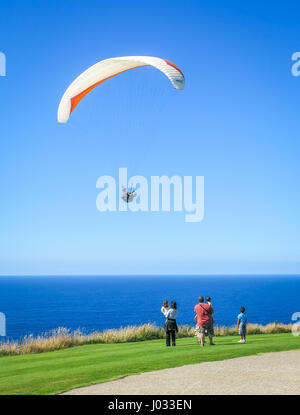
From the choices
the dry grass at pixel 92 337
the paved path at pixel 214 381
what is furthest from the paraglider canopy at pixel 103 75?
the paved path at pixel 214 381

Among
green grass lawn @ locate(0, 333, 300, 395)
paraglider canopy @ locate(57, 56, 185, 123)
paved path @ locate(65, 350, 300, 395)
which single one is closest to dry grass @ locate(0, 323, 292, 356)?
green grass lawn @ locate(0, 333, 300, 395)

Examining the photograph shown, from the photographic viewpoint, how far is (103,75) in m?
18.2

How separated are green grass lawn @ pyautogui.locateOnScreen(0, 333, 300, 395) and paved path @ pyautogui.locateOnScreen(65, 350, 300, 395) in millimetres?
652

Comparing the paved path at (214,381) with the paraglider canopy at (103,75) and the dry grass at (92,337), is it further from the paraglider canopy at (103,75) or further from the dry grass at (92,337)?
the paraglider canopy at (103,75)

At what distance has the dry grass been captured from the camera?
17.8 meters

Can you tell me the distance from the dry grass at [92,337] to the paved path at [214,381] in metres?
8.40

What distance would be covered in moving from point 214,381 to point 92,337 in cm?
1140

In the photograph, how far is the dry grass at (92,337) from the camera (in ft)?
58.4

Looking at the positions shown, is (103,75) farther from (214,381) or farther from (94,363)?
(214,381)

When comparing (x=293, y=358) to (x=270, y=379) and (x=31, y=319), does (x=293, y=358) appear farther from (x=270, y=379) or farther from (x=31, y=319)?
(x=31, y=319)

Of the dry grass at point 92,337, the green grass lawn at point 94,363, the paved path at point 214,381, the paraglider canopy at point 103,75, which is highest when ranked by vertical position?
the paraglider canopy at point 103,75
